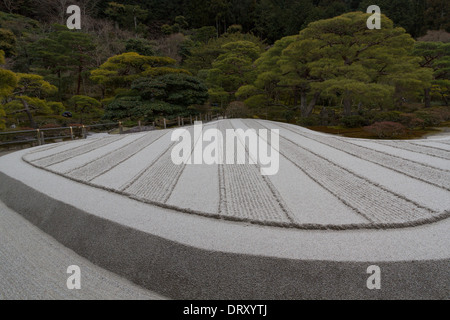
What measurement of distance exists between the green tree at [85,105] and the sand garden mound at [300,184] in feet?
26.5

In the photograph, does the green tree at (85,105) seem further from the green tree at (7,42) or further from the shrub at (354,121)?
the shrub at (354,121)

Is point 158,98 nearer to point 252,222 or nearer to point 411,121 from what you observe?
point 411,121

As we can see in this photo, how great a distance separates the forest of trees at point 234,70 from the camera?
863 centimetres

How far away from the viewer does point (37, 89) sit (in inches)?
334

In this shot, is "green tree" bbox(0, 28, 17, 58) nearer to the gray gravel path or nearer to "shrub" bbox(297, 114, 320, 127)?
"shrub" bbox(297, 114, 320, 127)

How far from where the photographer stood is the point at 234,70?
13.6 metres

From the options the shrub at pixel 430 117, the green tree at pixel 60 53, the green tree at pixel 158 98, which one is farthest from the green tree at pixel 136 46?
the shrub at pixel 430 117

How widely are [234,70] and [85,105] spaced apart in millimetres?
7871

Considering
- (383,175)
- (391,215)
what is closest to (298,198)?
(391,215)

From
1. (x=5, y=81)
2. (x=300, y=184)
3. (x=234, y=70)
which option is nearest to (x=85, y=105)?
(x=5, y=81)

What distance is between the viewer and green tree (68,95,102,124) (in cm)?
1040

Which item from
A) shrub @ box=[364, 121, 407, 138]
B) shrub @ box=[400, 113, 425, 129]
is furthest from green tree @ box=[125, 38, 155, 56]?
shrub @ box=[400, 113, 425, 129]
